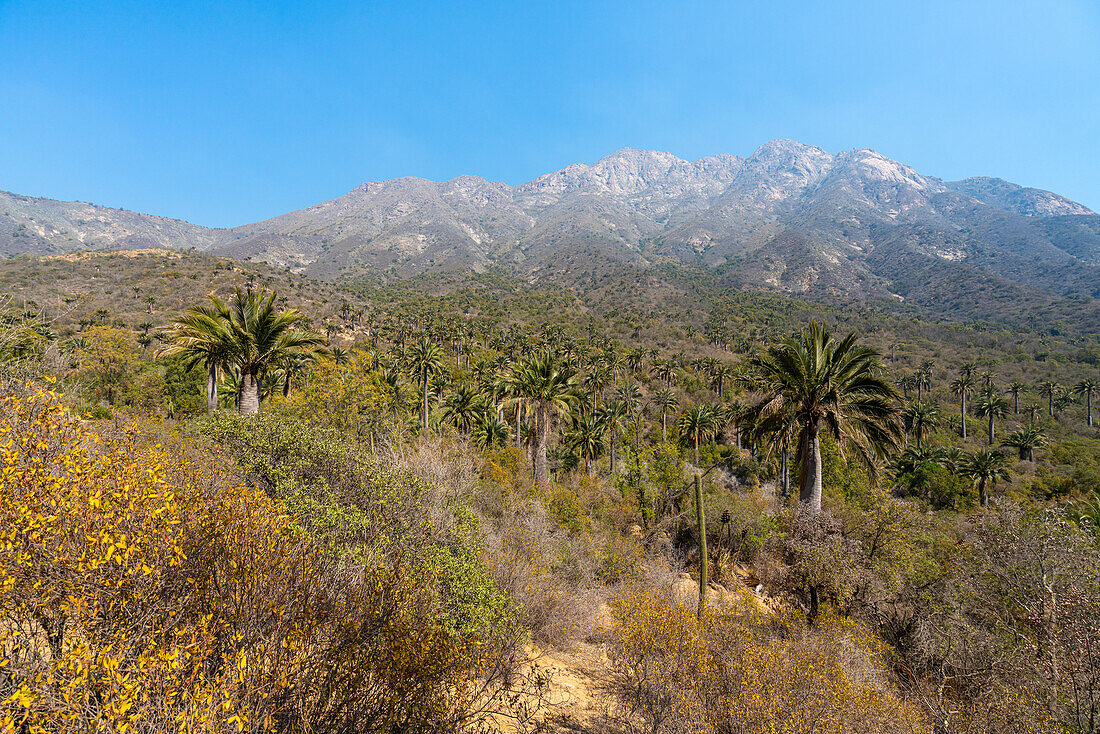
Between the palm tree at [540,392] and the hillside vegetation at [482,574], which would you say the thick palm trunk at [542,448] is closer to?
the palm tree at [540,392]

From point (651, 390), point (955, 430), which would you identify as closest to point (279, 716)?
point (651, 390)

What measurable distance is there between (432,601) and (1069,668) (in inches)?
350

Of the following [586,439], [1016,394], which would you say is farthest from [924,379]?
[586,439]

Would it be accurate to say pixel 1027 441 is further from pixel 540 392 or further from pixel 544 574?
pixel 544 574

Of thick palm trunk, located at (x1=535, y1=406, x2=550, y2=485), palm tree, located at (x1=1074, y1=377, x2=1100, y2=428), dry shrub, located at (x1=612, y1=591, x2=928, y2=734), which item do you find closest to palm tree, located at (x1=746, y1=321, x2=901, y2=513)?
dry shrub, located at (x1=612, y1=591, x2=928, y2=734)

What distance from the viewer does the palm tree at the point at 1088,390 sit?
7806cm

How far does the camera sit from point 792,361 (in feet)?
39.6

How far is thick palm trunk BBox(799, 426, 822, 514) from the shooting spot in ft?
38.9

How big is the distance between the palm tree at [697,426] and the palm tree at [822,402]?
40.7 metres

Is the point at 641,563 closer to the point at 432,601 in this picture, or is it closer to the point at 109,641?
the point at 432,601

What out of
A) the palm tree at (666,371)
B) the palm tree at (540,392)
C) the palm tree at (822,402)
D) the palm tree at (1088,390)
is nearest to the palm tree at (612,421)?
the palm tree at (666,371)

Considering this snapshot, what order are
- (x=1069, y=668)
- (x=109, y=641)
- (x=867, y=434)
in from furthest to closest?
(x=867, y=434)
(x=1069, y=668)
(x=109, y=641)

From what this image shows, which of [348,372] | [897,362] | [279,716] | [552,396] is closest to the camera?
[279,716]

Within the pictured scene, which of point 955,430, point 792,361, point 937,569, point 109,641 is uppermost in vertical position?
point 792,361
